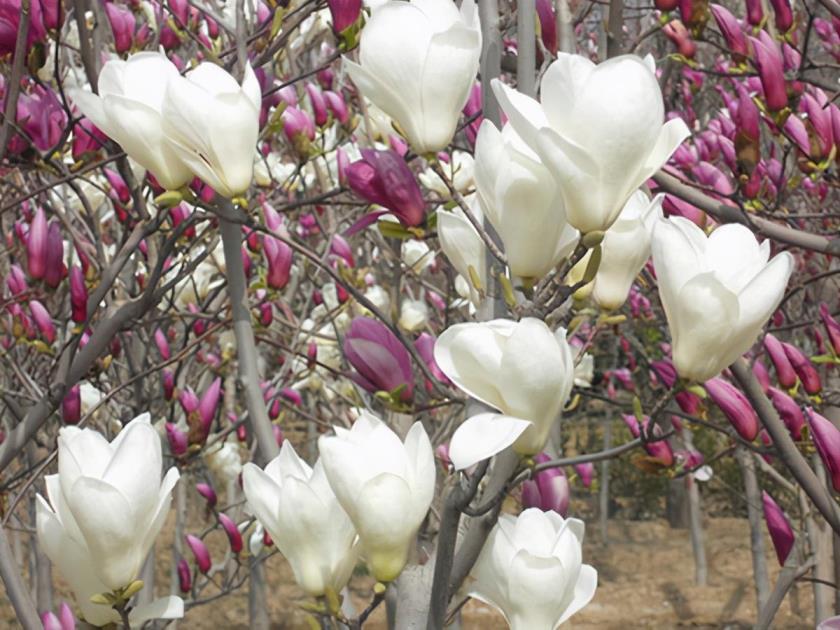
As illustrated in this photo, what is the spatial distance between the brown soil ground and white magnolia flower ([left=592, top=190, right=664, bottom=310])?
485 centimetres

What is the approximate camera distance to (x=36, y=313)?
2211mm

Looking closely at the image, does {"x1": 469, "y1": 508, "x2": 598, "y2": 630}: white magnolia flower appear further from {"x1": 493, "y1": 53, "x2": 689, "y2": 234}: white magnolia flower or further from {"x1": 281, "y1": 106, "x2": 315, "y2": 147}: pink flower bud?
{"x1": 281, "y1": 106, "x2": 315, "y2": 147}: pink flower bud

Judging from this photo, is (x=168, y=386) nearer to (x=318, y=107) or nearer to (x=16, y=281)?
(x=16, y=281)

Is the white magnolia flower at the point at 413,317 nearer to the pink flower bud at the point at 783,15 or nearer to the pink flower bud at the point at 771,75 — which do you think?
the pink flower bud at the point at 783,15

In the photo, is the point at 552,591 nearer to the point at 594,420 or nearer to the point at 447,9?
the point at 447,9

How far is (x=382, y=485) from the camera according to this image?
779 mm

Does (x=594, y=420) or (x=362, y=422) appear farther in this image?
(x=594, y=420)

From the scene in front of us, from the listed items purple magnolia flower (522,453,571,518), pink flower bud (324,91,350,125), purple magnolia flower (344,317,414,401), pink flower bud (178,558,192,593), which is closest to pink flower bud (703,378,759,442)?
purple magnolia flower (522,453,571,518)

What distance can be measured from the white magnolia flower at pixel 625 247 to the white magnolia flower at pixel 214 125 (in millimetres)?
319

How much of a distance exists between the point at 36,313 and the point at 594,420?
9.66 metres

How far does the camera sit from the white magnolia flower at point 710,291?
2.56 feet

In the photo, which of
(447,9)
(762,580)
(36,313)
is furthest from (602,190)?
(762,580)

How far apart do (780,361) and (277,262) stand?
874 mm

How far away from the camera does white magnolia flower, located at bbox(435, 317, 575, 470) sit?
0.72m
